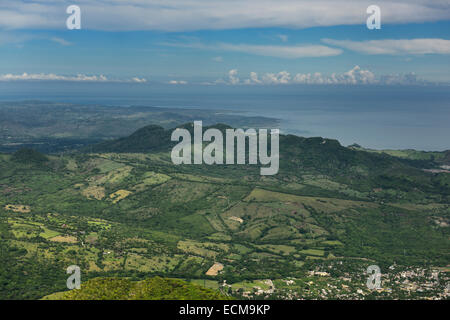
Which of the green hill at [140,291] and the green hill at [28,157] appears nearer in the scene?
the green hill at [140,291]

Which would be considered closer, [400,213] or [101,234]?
[101,234]

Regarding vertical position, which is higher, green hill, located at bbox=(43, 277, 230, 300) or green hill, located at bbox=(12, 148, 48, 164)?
green hill, located at bbox=(12, 148, 48, 164)

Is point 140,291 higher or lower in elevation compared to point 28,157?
lower

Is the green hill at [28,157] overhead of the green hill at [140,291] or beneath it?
overhead

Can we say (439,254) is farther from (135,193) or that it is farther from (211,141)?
(211,141)

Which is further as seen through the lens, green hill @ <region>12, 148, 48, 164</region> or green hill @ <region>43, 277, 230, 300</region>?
green hill @ <region>12, 148, 48, 164</region>

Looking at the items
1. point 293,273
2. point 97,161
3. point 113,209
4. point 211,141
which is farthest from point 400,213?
point 97,161

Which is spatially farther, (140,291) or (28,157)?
(28,157)
